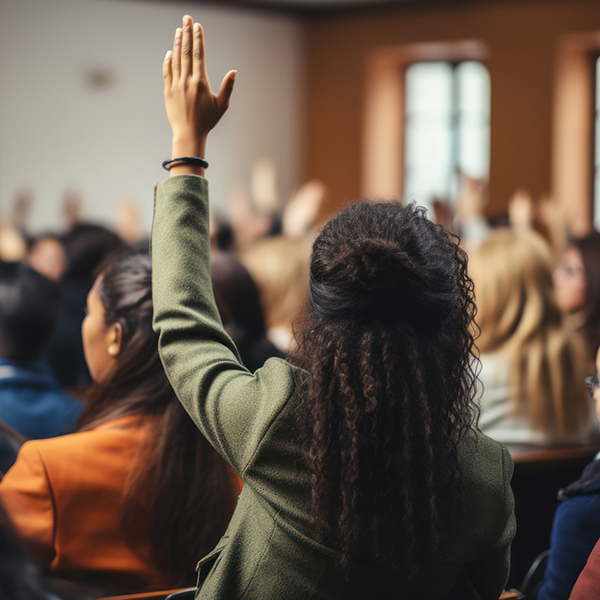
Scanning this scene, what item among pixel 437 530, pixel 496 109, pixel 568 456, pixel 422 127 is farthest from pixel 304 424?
pixel 422 127

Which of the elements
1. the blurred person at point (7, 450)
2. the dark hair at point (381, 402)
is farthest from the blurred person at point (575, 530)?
the blurred person at point (7, 450)

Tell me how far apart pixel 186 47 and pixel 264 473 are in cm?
64

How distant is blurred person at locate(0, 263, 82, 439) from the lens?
2.23 meters

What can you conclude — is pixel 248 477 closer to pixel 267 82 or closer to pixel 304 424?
pixel 304 424

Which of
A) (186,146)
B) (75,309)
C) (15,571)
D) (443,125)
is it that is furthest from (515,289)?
(443,125)

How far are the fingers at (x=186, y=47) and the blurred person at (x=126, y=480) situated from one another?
0.59m

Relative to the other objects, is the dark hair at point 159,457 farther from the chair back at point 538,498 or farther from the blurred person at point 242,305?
the chair back at point 538,498

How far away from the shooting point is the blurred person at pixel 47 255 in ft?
13.9

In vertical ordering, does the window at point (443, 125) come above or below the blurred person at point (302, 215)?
above

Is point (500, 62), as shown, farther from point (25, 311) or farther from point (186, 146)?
point (186, 146)

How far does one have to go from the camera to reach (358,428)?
97 centimetres

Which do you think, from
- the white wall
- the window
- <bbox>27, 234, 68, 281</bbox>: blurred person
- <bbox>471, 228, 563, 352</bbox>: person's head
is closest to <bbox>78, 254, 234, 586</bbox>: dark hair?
<bbox>471, 228, 563, 352</bbox>: person's head

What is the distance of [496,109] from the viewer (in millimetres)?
8711

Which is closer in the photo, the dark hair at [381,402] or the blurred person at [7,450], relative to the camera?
Answer: the dark hair at [381,402]
